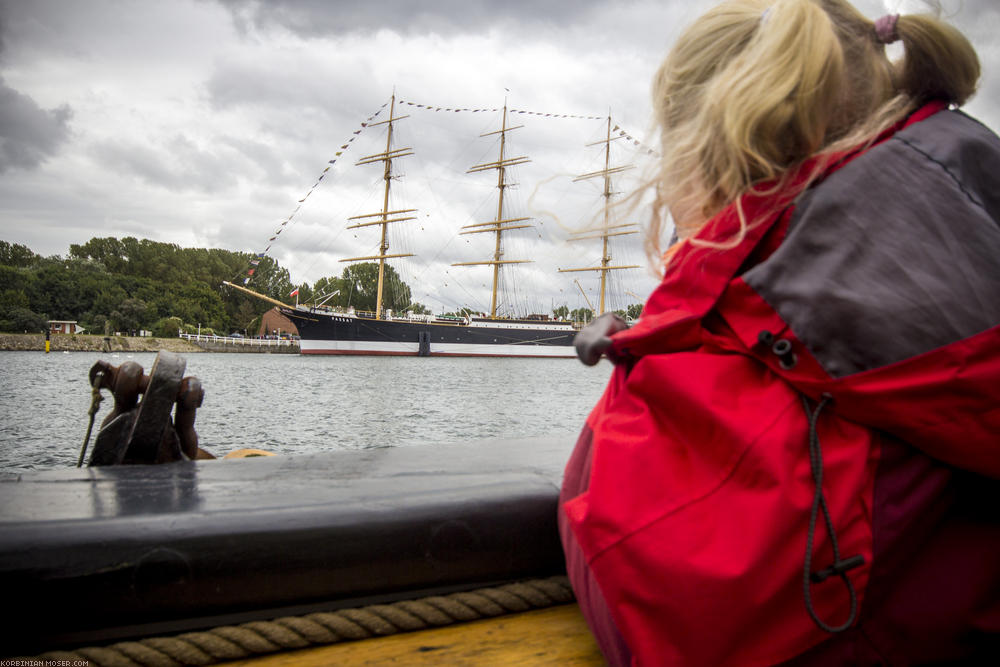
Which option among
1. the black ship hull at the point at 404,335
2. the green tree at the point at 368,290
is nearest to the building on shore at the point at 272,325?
the green tree at the point at 368,290

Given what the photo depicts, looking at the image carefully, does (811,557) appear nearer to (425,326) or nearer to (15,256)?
(425,326)

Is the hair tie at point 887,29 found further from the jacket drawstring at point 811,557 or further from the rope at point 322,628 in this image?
the rope at point 322,628

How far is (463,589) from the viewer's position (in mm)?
1013

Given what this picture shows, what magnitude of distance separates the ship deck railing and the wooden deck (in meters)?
52.8

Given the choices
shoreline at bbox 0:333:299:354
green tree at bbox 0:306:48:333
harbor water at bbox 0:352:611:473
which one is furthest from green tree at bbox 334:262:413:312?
harbor water at bbox 0:352:611:473

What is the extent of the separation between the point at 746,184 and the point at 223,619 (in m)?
0.97

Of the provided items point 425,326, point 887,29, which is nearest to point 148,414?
point 887,29

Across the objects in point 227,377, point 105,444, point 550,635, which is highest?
point 105,444

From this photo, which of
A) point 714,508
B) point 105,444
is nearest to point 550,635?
point 714,508

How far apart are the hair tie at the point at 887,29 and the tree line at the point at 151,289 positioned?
101ft

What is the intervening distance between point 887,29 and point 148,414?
57.9 inches

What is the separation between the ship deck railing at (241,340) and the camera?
48291 mm

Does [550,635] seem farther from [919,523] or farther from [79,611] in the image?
[79,611]

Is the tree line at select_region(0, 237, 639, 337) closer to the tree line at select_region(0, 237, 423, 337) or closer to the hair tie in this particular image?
the tree line at select_region(0, 237, 423, 337)
